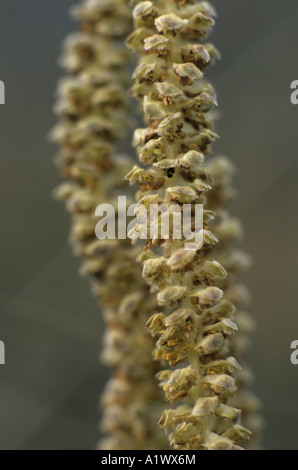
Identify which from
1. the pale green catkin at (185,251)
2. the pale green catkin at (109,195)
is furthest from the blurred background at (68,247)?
the pale green catkin at (185,251)

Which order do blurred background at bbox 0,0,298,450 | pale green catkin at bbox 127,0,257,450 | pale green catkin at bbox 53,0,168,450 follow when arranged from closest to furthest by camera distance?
1. pale green catkin at bbox 127,0,257,450
2. pale green catkin at bbox 53,0,168,450
3. blurred background at bbox 0,0,298,450

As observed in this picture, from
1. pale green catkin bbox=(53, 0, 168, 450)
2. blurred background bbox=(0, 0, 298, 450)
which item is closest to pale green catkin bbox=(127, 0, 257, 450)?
pale green catkin bbox=(53, 0, 168, 450)

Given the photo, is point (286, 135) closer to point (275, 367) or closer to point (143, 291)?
point (275, 367)

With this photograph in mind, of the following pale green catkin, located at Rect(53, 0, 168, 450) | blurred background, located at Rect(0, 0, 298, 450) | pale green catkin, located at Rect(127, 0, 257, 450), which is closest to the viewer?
pale green catkin, located at Rect(127, 0, 257, 450)

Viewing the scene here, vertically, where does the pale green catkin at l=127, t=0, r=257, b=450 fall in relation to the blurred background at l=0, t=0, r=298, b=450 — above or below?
below

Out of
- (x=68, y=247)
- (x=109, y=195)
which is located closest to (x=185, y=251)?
(x=109, y=195)

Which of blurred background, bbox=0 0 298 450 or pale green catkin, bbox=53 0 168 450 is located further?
blurred background, bbox=0 0 298 450

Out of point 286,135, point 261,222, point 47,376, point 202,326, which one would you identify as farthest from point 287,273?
point 202,326

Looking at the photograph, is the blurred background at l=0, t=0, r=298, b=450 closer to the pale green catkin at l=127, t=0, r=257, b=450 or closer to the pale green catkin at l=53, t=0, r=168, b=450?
the pale green catkin at l=53, t=0, r=168, b=450
